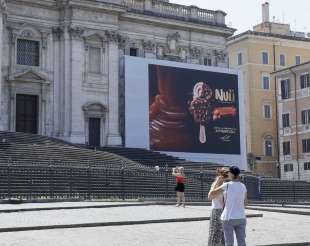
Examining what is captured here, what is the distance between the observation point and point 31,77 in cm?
4591

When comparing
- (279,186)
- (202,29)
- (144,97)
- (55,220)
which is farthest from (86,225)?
(202,29)

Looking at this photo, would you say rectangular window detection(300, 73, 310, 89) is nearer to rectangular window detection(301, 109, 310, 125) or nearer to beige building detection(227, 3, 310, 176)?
rectangular window detection(301, 109, 310, 125)

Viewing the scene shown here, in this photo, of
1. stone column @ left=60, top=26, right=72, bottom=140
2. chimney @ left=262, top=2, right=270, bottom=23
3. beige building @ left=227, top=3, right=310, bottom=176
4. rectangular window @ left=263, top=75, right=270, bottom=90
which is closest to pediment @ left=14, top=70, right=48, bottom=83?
stone column @ left=60, top=26, right=72, bottom=140

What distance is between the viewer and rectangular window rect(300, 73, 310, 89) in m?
59.1

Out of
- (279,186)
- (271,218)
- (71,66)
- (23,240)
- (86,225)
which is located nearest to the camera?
(23,240)

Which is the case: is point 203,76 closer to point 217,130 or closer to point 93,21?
point 217,130

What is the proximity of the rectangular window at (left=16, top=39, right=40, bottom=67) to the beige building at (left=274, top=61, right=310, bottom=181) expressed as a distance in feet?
81.4

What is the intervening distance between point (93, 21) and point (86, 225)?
33213mm

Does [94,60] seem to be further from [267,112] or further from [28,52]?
[267,112]

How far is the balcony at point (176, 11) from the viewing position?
171 feet

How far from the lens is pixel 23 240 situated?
44.8 ft

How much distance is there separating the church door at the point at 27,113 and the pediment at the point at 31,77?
120cm

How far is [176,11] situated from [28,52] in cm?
1405

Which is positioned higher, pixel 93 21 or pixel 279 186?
pixel 93 21
